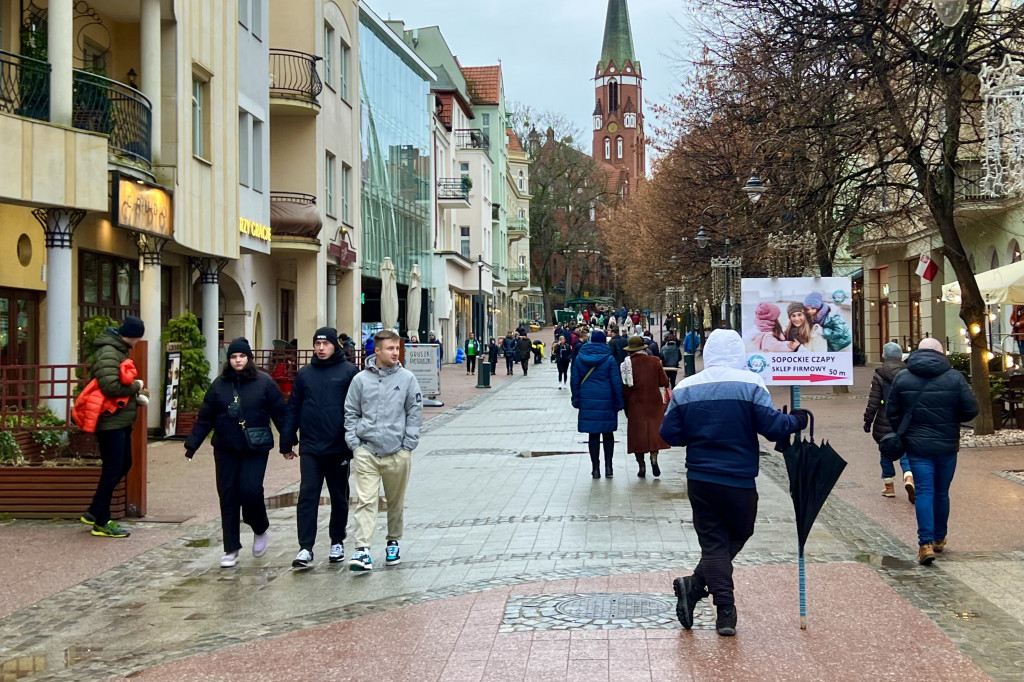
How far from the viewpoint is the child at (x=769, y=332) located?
11836 millimetres

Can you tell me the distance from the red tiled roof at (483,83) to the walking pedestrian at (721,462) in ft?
245

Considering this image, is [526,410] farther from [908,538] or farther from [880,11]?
[908,538]

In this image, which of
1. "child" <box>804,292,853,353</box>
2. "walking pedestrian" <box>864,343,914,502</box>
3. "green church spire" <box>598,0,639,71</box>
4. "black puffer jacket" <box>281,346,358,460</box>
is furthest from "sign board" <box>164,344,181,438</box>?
"green church spire" <box>598,0,639,71</box>

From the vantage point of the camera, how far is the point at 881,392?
1232cm

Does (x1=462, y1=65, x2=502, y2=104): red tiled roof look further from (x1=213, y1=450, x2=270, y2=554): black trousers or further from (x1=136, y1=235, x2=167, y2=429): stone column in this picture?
(x1=213, y1=450, x2=270, y2=554): black trousers

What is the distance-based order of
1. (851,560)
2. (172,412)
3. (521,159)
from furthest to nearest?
(521,159), (172,412), (851,560)

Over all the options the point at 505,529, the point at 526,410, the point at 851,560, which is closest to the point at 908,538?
the point at 851,560

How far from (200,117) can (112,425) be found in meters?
12.2

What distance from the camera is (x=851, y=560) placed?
355 inches

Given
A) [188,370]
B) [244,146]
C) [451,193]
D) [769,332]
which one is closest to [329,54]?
[244,146]

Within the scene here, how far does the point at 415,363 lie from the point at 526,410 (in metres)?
2.79

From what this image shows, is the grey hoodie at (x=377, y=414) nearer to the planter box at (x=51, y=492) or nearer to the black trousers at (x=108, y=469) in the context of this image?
the black trousers at (x=108, y=469)

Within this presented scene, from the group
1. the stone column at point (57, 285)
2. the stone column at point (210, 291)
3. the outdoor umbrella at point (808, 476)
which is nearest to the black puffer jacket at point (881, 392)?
the outdoor umbrella at point (808, 476)

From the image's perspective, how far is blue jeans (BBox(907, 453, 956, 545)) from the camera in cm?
907
